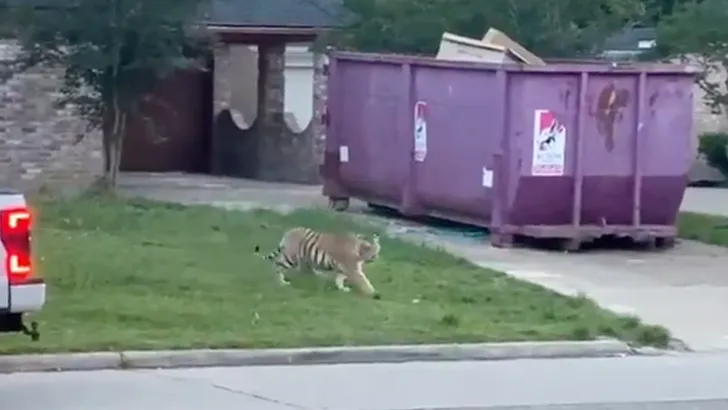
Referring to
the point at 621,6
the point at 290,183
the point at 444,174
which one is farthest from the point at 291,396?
the point at 290,183

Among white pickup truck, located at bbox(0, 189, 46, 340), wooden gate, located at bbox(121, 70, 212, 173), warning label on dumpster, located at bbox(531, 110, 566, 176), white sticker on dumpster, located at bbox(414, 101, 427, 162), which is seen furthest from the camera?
wooden gate, located at bbox(121, 70, 212, 173)

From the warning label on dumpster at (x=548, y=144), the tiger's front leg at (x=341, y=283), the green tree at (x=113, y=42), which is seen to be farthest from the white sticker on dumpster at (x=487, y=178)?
the green tree at (x=113, y=42)

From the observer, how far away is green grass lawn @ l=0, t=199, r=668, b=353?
12.2 metres

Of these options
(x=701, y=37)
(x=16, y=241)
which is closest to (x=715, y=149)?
(x=701, y=37)

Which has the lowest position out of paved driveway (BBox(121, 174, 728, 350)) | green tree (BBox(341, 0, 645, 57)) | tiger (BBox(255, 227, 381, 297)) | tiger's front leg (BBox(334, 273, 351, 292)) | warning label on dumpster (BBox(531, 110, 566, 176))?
paved driveway (BBox(121, 174, 728, 350))

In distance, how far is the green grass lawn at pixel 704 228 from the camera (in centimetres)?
1980

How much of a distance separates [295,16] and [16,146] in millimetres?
5302

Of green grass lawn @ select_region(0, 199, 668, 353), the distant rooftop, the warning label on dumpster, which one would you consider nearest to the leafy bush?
the distant rooftop

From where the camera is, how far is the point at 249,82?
1155 inches

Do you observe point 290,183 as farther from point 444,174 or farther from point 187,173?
point 444,174

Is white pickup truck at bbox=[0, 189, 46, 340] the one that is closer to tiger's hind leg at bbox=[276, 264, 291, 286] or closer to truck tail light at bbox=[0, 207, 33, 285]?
truck tail light at bbox=[0, 207, 33, 285]

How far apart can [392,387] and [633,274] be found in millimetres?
6253

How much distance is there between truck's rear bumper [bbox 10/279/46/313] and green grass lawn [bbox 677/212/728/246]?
38.2ft

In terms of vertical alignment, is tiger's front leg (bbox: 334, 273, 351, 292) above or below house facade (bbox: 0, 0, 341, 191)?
below
